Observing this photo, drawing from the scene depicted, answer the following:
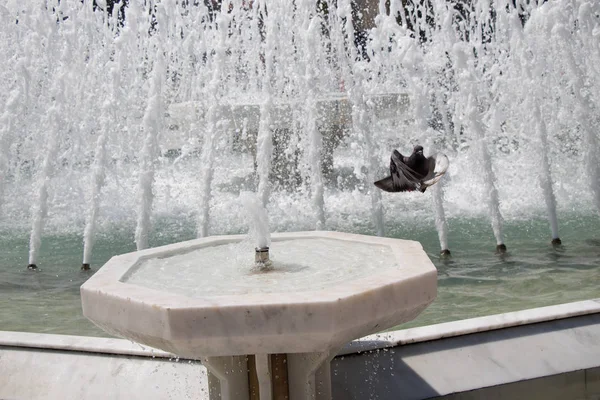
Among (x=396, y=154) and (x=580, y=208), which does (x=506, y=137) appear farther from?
(x=396, y=154)

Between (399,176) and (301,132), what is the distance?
17.7ft

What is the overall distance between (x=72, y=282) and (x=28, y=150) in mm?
7958

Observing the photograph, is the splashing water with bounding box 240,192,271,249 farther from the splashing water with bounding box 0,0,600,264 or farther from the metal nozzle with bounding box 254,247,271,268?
the splashing water with bounding box 0,0,600,264

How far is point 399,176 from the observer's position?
3.69m

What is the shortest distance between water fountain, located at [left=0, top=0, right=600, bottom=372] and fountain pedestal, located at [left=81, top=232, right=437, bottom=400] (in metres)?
3.07

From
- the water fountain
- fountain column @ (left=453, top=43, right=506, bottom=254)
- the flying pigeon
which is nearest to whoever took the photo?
the flying pigeon

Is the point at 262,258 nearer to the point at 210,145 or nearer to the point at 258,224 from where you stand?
the point at 258,224

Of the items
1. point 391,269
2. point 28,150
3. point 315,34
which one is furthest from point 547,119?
point 28,150

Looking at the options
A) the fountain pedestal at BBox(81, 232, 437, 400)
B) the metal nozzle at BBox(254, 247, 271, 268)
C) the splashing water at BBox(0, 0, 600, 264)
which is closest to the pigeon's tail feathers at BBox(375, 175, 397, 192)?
the fountain pedestal at BBox(81, 232, 437, 400)

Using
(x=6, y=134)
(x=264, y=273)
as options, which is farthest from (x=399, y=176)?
(x=6, y=134)

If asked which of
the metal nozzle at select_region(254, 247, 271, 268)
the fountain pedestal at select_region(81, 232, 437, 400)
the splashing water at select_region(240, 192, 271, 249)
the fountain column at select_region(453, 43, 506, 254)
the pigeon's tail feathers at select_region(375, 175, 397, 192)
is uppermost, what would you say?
the fountain column at select_region(453, 43, 506, 254)

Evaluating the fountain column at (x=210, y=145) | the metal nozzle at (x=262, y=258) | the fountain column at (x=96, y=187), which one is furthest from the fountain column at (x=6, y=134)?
the metal nozzle at (x=262, y=258)

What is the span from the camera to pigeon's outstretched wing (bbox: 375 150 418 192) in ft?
11.9

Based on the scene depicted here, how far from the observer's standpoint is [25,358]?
362 centimetres
